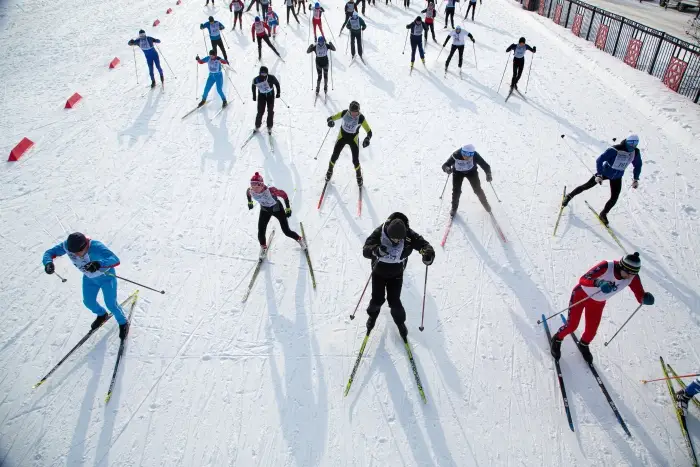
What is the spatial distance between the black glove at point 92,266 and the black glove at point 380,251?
3.08 meters

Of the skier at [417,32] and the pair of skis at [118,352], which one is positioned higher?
the skier at [417,32]

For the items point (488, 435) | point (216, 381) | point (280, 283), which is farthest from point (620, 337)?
point (216, 381)

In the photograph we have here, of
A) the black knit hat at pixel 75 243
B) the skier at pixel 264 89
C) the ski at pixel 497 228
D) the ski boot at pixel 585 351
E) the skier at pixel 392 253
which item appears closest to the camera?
the skier at pixel 392 253

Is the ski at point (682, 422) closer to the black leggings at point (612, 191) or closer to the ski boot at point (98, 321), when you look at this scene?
the black leggings at point (612, 191)

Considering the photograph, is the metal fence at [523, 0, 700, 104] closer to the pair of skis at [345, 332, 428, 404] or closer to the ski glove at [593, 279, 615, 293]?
the ski glove at [593, 279, 615, 293]

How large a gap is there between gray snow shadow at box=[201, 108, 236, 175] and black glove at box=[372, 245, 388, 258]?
5.02 meters

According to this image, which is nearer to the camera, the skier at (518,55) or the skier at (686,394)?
the skier at (686,394)

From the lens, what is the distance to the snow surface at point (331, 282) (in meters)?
4.27

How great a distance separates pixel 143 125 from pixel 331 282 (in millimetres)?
7022

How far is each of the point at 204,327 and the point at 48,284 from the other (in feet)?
8.69

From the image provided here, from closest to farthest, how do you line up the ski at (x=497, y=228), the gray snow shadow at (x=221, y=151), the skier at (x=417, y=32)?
the ski at (x=497, y=228), the gray snow shadow at (x=221, y=151), the skier at (x=417, y=32)

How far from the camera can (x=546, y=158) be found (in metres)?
8.80

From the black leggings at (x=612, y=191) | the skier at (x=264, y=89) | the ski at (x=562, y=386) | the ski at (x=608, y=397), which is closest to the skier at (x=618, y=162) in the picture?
the black leggings at (x=612, y=191)

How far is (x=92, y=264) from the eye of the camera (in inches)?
175
